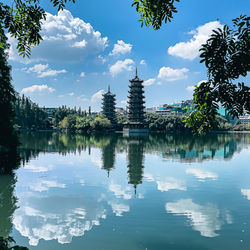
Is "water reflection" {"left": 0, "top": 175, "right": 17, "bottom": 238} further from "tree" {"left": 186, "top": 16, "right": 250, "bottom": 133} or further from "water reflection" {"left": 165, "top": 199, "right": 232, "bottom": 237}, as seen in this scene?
"tree" {"left": 186, "top": 16, "right": 250, "bottom": 133}

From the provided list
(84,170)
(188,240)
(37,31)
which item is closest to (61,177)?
(84,170)

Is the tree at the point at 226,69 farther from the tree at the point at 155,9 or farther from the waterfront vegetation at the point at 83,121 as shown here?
the waterfront vegetation at the point at 83,121

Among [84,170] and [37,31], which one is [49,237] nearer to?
A: [37,31]

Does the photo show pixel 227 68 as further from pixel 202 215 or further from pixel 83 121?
pixel 83 121

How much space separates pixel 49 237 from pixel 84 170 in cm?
989

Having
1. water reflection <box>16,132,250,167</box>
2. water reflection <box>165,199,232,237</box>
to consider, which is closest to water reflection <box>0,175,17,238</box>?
water reflection <box>165,199,232,237</box>

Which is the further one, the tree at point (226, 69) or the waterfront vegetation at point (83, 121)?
the waterfront vegetation at point (83, 121)

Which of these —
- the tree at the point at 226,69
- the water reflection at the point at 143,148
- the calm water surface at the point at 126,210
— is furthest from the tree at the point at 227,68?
the water reflection at the point at 143,148

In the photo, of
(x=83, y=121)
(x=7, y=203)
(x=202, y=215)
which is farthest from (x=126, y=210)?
(x=83, y=121)

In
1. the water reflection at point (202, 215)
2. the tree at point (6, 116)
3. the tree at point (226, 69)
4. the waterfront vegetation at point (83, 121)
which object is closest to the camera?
the tree at point (226, 69)

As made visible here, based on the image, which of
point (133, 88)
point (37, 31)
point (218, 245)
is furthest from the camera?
point (133, 88)

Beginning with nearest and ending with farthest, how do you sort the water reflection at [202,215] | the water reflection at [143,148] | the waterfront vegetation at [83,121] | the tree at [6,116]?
the water reflection at [202,215] → the tree at [6,116] → the water reflection at [143,148] → the waterfront vegetation at [83,121]

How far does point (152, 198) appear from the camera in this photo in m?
10.3

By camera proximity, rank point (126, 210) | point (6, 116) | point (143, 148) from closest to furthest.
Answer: point (126, 210) < point (6, 116) < point (143, 148)
